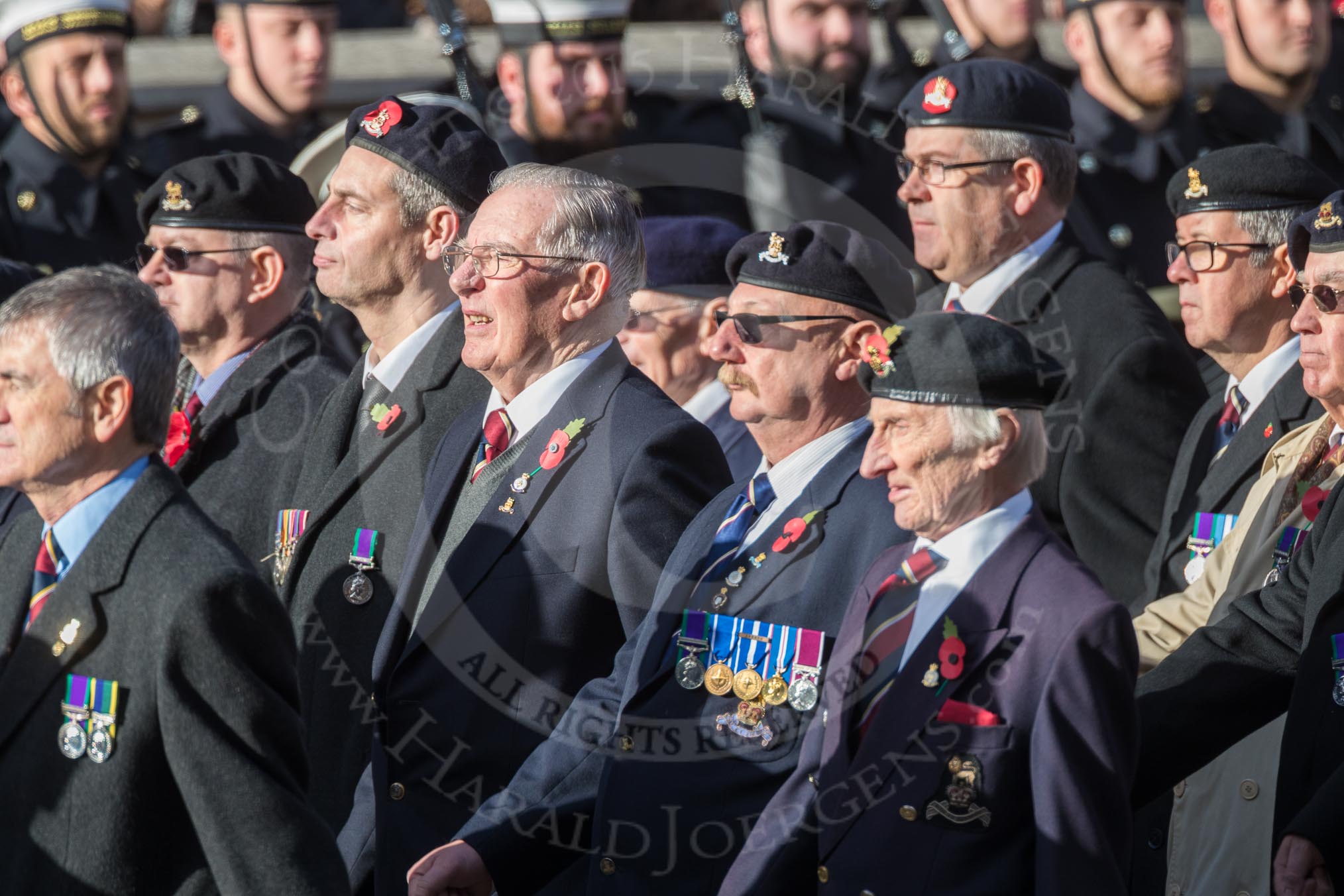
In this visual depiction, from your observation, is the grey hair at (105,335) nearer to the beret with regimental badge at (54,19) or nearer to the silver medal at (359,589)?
the silver medal at (359,589)

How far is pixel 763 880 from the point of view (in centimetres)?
418

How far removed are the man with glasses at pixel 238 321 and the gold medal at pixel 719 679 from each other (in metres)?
1.78

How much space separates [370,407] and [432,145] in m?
0.75

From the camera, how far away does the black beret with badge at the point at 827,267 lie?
4.89 meters

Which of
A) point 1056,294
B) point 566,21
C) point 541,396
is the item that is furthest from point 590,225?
point 566,21

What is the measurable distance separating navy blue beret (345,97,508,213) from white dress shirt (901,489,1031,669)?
2168 mm

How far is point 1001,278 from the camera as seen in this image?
20.4ft

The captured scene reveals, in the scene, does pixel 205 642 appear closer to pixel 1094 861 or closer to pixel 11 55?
pixel 1094 861

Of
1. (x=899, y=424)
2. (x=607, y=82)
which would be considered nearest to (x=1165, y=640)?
(x=899, y=424)

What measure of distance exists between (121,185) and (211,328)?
9.06 feet

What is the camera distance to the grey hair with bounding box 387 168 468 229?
576cm

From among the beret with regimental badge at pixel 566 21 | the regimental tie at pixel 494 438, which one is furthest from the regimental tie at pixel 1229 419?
the beret with regimental badge at pixel 566 21

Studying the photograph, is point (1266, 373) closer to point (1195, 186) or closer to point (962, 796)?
point (1195, 186)

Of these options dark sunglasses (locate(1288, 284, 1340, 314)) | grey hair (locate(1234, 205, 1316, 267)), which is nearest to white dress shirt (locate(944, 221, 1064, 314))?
grey hair (locate(1234, 205, 1316, 267))
